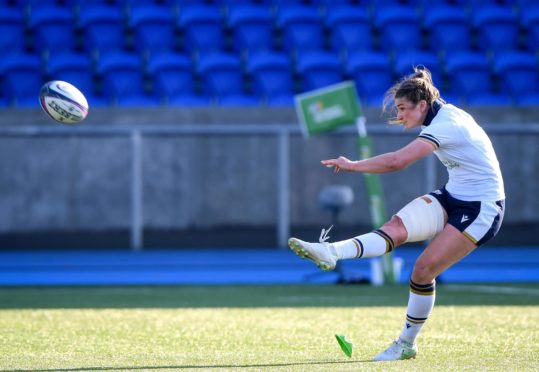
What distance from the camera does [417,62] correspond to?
1781cm

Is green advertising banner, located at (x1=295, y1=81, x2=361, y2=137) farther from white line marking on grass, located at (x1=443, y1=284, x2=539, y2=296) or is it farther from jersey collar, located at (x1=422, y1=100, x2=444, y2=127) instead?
jersey collar, located at (x1=422, y1=100, x2=444, y2=127)

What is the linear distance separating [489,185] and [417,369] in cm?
141

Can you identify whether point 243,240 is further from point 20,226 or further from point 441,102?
point 441,102

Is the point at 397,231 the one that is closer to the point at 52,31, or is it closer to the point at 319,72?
the point at 319,72

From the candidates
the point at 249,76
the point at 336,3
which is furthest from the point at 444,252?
the point at 336,3

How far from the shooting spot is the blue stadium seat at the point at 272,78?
17.5 metres

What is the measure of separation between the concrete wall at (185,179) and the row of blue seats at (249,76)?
4.67 feet

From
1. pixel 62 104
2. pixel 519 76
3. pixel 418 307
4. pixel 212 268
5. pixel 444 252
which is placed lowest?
pixel 212 268

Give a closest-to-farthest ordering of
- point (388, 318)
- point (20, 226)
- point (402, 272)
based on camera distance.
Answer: point (388, 318), point (402, 272), point (20, 226)

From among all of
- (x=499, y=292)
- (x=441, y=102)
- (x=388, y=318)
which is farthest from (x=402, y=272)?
(x=441, y=102)

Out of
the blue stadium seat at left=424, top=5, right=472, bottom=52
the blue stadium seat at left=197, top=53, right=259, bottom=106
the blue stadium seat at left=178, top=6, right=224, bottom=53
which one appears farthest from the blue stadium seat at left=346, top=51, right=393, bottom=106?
the blue stadium seat at left=178, top=6, right=224, bottom=53

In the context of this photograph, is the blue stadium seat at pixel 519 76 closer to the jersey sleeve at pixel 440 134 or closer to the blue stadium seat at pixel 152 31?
the blue stadium seat at pixel 152 31

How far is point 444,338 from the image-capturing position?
7.39 meters

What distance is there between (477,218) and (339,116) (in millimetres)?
5778
